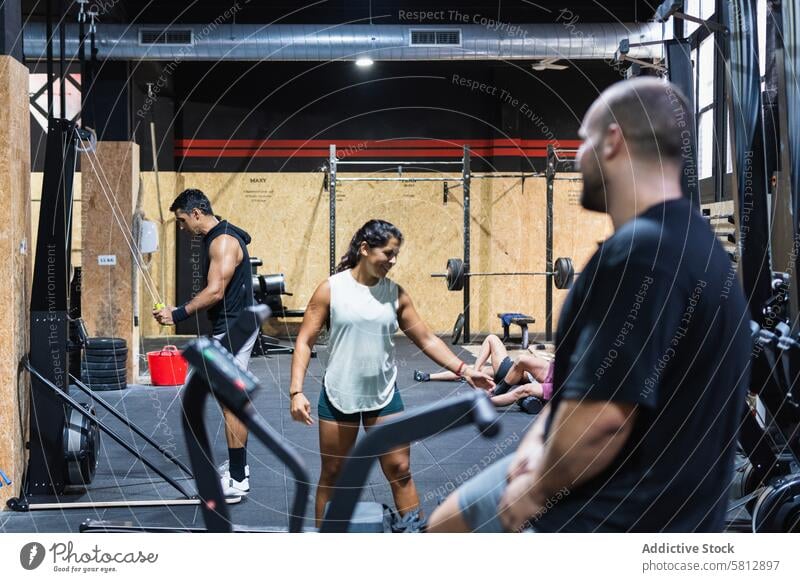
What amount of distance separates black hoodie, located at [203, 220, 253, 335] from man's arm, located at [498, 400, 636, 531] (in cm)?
286

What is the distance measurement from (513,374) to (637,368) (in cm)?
494

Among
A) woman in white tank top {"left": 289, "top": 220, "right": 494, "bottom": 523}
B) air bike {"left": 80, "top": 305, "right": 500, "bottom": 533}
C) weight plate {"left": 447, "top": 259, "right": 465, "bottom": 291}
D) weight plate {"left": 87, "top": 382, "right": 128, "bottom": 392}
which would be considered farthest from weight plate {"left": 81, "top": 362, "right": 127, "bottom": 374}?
air bike {"left": 80, "top": 305, "right": 500, "bottom": 533}

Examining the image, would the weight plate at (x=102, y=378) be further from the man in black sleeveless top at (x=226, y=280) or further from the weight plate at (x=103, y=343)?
the man in black sleeveless top at (x=226, y=280)

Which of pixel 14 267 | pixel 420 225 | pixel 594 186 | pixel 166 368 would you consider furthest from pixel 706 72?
pixel 594 186

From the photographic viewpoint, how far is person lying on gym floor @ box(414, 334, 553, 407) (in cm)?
588

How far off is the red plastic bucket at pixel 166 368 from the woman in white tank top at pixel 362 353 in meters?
4.54

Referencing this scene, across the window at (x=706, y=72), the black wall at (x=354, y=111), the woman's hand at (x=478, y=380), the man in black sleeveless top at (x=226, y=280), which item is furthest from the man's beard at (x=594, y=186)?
the black wall at (x=354, y=111)

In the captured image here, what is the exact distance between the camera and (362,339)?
3.11 m

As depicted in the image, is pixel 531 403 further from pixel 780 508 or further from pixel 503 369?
pixel 780 508

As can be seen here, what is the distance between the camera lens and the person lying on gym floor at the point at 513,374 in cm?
588

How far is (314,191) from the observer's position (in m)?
11.3

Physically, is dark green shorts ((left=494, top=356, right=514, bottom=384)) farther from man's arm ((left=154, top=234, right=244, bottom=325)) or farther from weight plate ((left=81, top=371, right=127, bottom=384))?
weight plate ((left=81, top=371, right=127, bottom=384))
